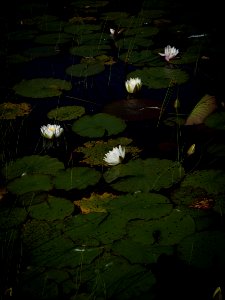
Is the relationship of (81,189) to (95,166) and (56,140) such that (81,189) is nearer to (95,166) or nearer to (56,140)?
(95,166)

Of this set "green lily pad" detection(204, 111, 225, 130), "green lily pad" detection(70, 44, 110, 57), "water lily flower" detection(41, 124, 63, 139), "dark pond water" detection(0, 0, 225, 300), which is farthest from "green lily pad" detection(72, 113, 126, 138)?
"green lily pad" detection(70, 44, 110, 57)

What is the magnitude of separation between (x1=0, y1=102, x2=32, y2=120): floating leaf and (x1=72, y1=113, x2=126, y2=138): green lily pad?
0.44 m

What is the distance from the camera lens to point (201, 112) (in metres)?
2.17

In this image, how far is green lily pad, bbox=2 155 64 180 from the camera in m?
1.84

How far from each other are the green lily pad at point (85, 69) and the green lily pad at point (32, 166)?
1.14m

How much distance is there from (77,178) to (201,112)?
0.92 m

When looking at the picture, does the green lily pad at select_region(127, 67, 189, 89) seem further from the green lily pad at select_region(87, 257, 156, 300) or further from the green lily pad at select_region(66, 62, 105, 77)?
the green lily pad at select_region(87, 257, 156, 300)

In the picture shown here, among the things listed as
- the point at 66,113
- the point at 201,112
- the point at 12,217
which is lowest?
the point at 12,217

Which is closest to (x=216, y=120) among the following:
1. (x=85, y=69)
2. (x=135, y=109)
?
(x=135, y=109)

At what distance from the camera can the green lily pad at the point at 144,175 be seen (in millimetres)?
1706

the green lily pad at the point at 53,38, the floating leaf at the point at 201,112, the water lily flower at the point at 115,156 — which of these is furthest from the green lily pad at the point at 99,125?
the green lily pad at the point at 53,38

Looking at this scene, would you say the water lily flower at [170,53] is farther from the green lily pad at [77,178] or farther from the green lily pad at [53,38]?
the green lily pad at [77,178]

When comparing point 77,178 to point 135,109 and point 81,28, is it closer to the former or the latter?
point 135,109

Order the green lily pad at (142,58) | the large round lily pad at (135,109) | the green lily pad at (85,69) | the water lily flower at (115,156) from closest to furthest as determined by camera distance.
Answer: the water lily flower at (115,156) → the large round lily pad at (135,109) → the green lily pad at (85,69) → the green lily pad at (142,58)
